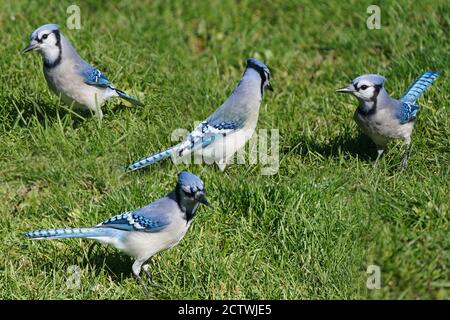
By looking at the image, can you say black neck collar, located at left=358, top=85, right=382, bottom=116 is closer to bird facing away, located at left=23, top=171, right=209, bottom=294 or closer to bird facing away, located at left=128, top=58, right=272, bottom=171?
bird facing away, located at left=128, top=58, right=272, bottom=171

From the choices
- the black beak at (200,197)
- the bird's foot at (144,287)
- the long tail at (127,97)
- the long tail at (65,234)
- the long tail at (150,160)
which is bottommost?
the bird's foot at (144,287)

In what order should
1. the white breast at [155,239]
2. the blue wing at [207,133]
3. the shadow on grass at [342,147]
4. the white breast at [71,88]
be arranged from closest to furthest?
the white breast at [155,239], the blue wing at [207,133], the shadow on grass at [342,147], the white breast at [71,88]

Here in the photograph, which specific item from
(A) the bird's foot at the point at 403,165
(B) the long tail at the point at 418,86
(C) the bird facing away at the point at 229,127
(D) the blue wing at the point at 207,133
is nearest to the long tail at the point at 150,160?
(C) the bird facing away at the point at 229,127

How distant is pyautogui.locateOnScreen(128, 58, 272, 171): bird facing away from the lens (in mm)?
6516

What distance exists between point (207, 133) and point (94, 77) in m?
1.03

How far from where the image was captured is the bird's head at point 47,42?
6852 mm

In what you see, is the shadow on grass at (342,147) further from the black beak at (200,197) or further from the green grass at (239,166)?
the black beak at (200,197)

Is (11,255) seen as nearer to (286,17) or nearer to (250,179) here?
(250,179)

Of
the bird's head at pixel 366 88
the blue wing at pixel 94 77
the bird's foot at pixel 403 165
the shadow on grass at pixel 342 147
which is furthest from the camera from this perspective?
the blue wing at pixel 94 77

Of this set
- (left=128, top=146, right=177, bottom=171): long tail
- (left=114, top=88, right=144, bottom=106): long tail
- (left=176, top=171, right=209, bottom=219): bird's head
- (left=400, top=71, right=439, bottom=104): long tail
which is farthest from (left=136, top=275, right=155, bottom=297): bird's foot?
(left=400, top=71, right=439, bottom=104): long tail

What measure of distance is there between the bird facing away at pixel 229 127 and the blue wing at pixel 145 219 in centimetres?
97

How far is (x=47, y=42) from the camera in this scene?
22.5 feet

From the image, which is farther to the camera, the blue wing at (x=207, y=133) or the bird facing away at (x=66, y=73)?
the bird facing away at (x=66, y=73)

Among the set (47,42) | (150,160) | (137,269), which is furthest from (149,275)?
(47,42)
